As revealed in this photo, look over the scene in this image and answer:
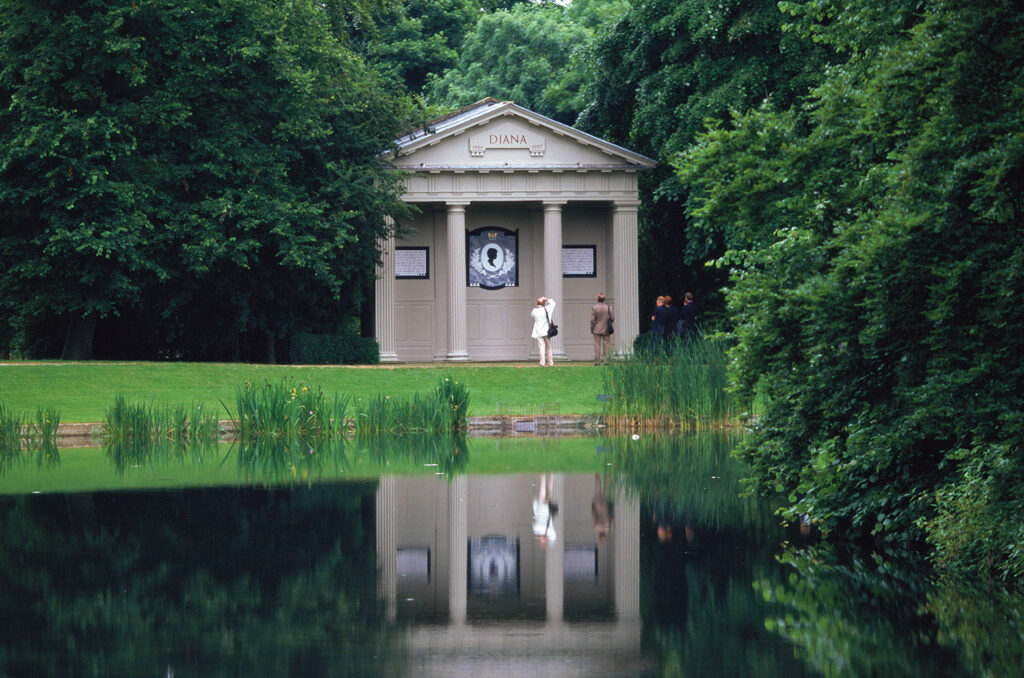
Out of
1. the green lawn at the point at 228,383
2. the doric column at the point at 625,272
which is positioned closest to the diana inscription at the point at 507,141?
the doric column at the point at 625,272

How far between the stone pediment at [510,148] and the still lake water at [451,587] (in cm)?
2397

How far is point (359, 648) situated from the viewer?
693 cm

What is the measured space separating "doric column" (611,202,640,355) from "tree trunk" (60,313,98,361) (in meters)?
13.7

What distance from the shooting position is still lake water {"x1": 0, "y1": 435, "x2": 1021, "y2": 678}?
6699 mm

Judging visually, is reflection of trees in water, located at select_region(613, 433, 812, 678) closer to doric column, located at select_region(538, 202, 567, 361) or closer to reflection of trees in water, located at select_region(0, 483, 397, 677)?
reflection of trees in water, located at select_region(0, 483, 397, 677)

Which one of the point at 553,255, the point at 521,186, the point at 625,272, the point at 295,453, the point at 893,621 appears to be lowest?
the point at 893,621

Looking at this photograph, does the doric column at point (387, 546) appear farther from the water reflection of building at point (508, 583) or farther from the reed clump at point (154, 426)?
the reed clump at point (154, 426)

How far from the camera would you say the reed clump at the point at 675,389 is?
22750 mm

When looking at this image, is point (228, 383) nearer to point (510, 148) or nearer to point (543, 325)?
point (543, 325)

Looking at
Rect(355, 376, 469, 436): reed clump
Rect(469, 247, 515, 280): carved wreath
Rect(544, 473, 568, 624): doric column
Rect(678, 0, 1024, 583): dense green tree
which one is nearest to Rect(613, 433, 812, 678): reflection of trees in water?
Rect(544, 473, 568, 624): doric column

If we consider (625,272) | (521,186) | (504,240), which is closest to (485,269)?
(504,240)

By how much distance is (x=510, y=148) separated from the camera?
39.2 metres

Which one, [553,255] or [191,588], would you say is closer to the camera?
[191,588]

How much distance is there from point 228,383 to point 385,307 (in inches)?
393
